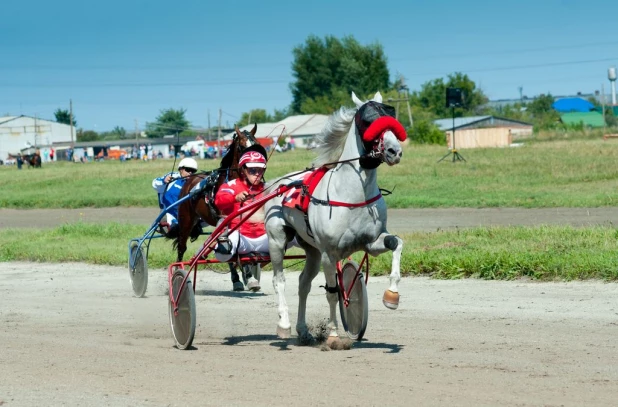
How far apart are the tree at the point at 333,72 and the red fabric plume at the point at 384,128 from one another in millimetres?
96905

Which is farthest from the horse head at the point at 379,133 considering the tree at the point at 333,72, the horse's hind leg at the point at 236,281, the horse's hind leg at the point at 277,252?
the tree at the point at 333,72

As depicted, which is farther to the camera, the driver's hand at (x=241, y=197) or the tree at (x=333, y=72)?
the tree at (x=333, y=72)

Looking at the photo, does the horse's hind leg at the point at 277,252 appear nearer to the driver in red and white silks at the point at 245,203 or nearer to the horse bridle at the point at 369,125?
the driver in red and white silks at the point at 245,203

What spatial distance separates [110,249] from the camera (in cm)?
1747

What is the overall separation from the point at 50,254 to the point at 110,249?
38.1 inches

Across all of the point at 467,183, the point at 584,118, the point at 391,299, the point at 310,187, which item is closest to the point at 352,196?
the point at 310,187

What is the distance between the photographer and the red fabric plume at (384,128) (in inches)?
304

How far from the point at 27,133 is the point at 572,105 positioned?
187 ft

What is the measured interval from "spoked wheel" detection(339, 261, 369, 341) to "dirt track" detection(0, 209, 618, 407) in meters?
0.16

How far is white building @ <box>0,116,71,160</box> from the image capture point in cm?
11081

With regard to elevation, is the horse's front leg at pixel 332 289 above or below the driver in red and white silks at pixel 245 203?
below

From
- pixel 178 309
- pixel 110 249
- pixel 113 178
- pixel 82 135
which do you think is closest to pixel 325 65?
pixel 82 135

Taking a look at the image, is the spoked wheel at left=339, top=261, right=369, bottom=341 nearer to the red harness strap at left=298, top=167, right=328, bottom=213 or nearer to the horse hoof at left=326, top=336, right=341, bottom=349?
the horse hoof at left=326, top=336, right=341, bottom=349

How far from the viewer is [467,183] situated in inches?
1203
